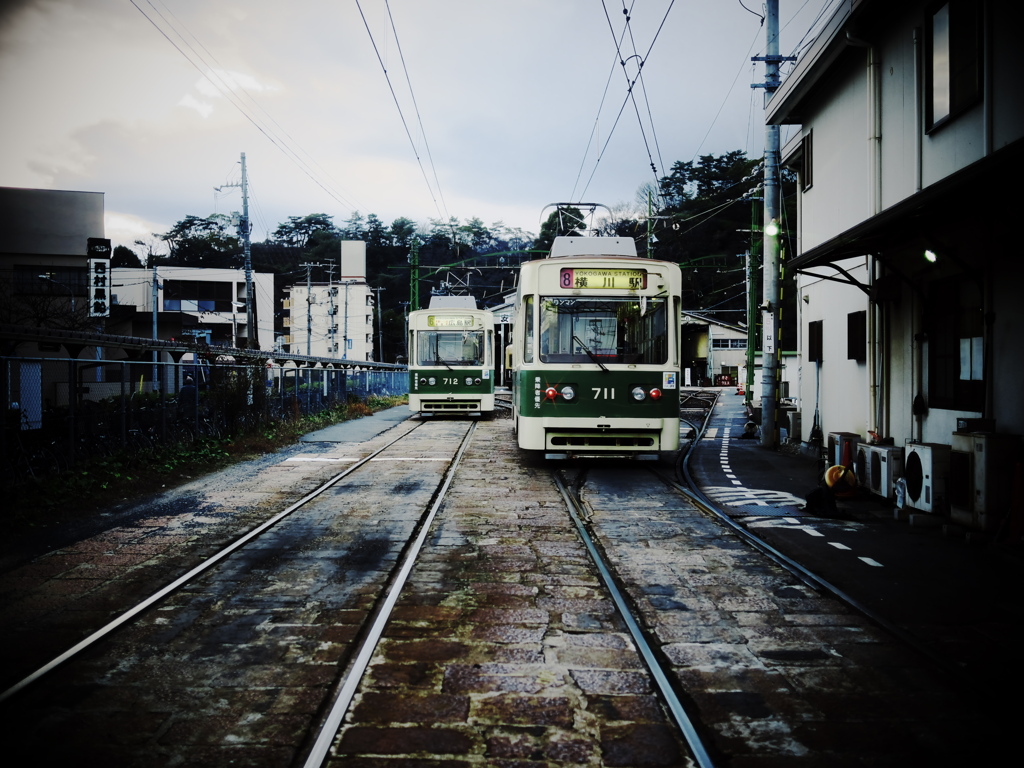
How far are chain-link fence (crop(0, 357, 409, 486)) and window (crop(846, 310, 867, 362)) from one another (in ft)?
37.8

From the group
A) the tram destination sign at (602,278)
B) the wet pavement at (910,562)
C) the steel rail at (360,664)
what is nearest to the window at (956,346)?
the wet pavement at (910,562)

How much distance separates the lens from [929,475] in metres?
7.87

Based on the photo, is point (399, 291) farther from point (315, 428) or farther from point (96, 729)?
point (96, 729)

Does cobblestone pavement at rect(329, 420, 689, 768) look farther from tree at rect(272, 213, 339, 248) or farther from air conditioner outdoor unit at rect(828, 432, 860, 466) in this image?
tree at rect(272, 213, 339, 248)

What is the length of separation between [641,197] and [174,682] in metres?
61.1

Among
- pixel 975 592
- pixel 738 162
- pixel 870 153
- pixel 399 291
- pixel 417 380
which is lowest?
pixel 975 592

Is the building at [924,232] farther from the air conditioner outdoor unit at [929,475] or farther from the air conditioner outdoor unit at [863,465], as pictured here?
the air conditioner outdoor unit at [863,465]

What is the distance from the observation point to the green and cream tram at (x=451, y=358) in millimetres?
22594

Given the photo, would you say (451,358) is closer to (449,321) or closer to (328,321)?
(449,321)

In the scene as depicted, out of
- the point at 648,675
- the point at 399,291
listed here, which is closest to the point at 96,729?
the point at 648,675

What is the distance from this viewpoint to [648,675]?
3.88 m

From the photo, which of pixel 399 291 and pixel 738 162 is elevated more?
pixel 738 162

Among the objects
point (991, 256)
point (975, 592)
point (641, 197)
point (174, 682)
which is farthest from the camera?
point (641, 197)

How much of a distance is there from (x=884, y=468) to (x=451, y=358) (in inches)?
595
